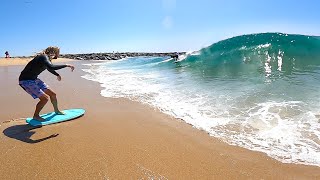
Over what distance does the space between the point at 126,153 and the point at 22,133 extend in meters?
2.16

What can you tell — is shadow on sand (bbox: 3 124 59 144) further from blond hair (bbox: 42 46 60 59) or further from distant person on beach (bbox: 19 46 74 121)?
blond hair (bbox: 42 46 60 59)

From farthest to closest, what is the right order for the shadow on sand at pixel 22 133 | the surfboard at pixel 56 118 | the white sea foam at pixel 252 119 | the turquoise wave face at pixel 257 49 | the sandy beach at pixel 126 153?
the turquoise wave face at pixel 257 49 → the surfboard at pixel 56 118 → the shadow on sand at pixel 22 133 → the white sea foam at pixel 252 119 → the sandy beach at pixel 126 153

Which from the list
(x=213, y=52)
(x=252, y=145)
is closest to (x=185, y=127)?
(x=252, y=145)

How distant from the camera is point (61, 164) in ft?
11.6

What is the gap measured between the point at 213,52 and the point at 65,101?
22115mm

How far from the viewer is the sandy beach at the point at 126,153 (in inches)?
131

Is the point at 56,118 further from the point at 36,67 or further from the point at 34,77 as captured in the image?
the point at 36,67

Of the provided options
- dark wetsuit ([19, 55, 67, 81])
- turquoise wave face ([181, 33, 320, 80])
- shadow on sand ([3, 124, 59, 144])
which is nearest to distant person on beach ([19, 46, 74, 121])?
dark wetsuit ([19, 55, 67, 81])

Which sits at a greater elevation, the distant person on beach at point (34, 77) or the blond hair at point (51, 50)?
the blond hair at point (51, 50)

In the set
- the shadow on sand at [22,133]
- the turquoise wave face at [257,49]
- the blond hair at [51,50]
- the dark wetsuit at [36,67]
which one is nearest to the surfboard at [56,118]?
the shadow on sand at [22,133]

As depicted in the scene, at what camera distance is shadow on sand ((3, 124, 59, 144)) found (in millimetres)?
4559

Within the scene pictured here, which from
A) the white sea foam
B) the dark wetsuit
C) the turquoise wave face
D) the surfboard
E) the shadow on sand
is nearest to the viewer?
the white sea foam

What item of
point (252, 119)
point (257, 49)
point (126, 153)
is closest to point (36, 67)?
point (126, 153)

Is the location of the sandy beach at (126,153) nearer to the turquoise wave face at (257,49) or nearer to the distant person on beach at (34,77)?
the distant person on beach at (34,77)
